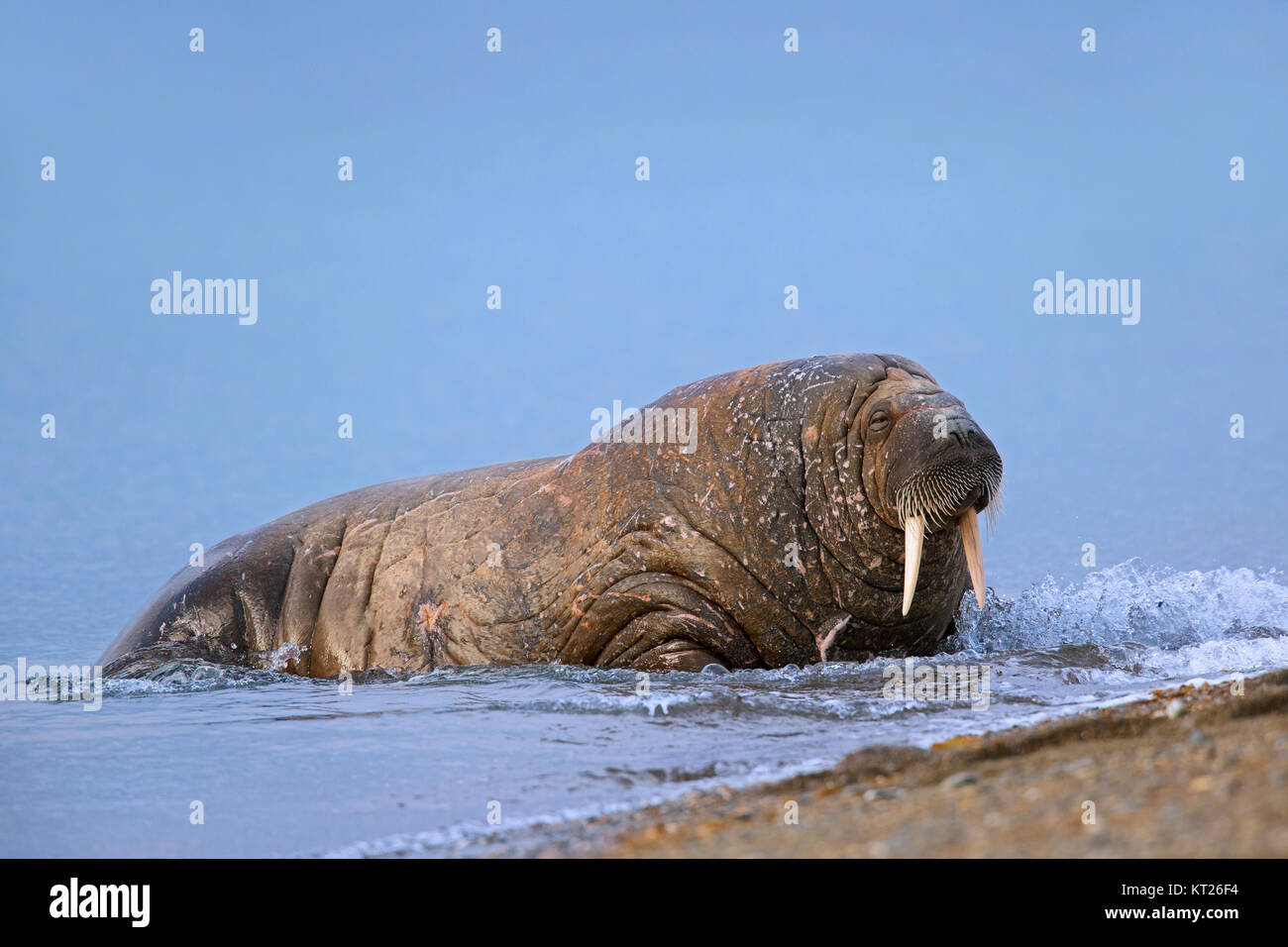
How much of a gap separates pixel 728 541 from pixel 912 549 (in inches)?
39.5

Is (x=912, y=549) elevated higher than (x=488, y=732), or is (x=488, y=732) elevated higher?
(x=912, y=549)

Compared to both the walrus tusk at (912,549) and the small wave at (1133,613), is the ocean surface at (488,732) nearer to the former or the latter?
the small wave at (1133,613)

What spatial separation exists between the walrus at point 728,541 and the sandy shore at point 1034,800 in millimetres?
2454

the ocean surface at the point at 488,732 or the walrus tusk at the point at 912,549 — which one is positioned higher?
the walrus tusk at the point at 912,549

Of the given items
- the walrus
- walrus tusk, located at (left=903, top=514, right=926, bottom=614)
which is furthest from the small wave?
walrus tusk, located at (left=903, top=514, right=926, bottom=614)

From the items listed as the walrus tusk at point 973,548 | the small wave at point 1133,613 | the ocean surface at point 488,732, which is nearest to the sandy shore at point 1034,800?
the ocean surface at point 488,732

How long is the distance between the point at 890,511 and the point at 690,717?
2.00m

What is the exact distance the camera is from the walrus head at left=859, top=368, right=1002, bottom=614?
5789mm

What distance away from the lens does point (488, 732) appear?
4609 millimetres

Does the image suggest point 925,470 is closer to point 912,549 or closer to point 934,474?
point 934,474

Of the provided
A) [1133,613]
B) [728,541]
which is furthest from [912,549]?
[1133,613]

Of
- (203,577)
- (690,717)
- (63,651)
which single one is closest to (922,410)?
(690,717)

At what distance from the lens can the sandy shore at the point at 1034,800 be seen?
2.01 m
